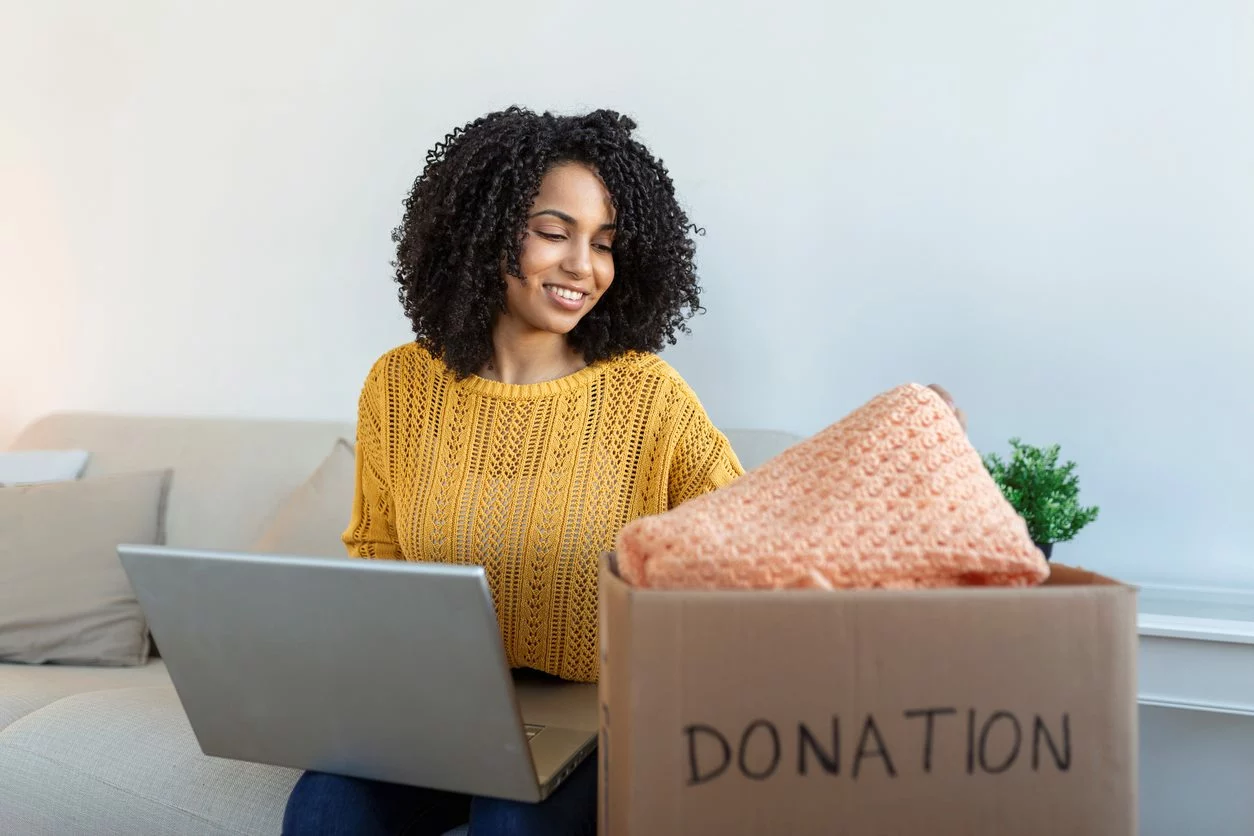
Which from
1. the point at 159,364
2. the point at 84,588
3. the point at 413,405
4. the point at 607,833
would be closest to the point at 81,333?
the point at 159,364

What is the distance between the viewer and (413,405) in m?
1.39

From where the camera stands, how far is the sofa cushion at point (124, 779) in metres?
1.25

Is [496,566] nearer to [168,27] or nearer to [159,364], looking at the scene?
[159,364]

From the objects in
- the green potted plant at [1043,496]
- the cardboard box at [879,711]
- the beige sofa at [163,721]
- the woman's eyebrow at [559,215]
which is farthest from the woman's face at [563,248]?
the cardboard box at [879,711]

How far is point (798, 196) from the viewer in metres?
1.70

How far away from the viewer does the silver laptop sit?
82 cm

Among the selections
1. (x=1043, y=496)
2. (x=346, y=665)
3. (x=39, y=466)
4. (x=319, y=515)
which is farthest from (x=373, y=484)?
(x=39, y=466)

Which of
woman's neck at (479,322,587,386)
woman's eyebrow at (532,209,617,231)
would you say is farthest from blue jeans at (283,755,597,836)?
woman's eyebrow at (532,209,617,231)

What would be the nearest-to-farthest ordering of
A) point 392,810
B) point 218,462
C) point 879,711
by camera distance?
point 879,711 → point 392,810 → point 218,462

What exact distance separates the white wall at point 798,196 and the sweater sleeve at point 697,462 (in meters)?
0.43

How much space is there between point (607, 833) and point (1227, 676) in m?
0.94

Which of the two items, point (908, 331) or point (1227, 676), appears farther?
point (908, 331)

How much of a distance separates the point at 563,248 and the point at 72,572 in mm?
1075

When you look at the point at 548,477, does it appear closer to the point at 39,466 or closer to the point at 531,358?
the point at 531,358
